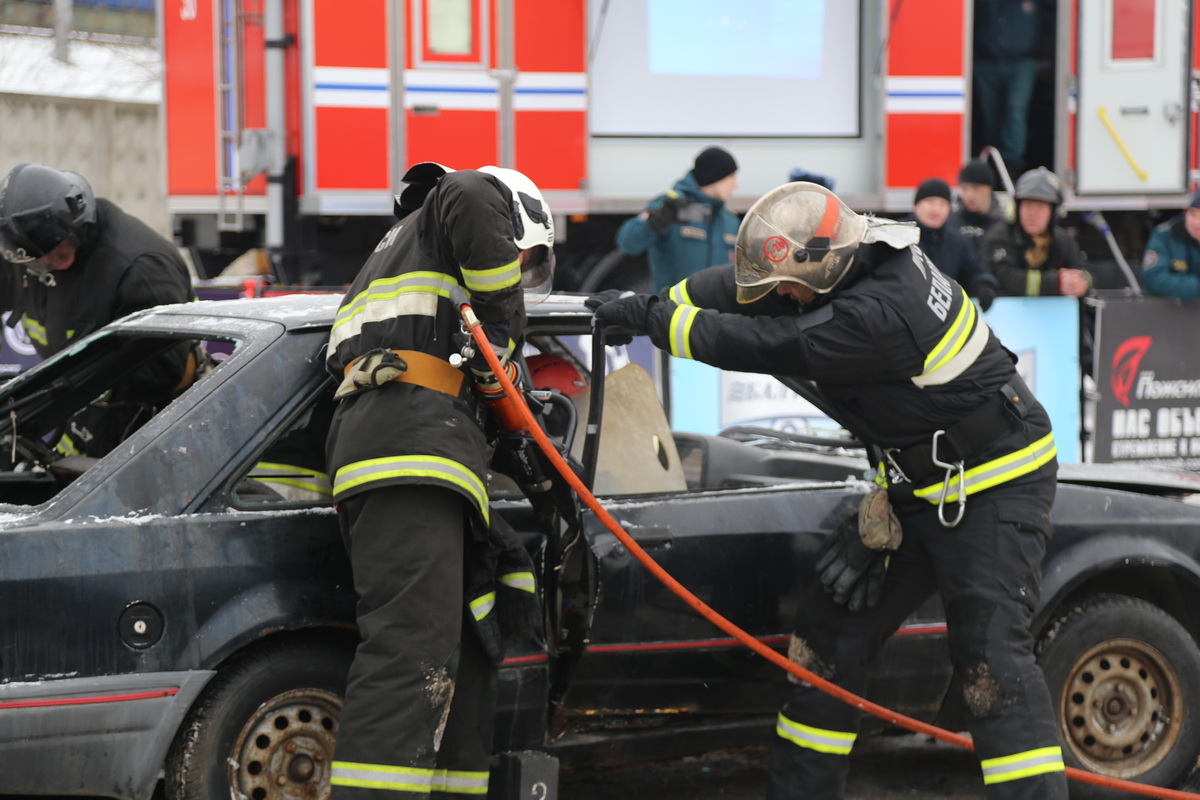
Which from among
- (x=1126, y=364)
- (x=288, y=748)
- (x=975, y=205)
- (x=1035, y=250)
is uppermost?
(x=975, y=205)

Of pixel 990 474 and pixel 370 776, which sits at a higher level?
pixel 990 474

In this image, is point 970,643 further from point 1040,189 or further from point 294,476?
point 1040,189

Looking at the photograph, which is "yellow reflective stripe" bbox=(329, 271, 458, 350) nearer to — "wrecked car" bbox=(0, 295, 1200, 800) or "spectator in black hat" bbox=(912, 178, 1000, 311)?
"wrecked car" bbox=(0, 295, 1200, 800)

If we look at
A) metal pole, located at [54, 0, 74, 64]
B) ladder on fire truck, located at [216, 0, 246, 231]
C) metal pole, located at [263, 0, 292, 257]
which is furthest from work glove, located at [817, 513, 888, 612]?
metal pole, located at [54, 0, 74, 64]

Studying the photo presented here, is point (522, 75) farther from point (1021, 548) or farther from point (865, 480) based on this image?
point (1021, 548)

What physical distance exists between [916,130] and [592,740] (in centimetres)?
606

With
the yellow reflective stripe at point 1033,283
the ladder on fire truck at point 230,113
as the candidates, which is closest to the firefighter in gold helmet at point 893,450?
the yellow reflective stripe at point 1033,283

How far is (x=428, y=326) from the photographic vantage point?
3.27m

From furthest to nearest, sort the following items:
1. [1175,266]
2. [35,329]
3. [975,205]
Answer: [975,205], [1175,266], [35,329]

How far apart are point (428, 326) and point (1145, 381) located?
5.57 meters

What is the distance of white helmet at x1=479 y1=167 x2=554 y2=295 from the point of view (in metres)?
3.43

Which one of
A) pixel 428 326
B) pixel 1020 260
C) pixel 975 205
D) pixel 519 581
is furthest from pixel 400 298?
pixel 975 205

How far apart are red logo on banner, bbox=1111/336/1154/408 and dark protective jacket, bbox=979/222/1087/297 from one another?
19.2 inches

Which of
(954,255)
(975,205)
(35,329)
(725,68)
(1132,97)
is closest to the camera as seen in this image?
(35,329)
